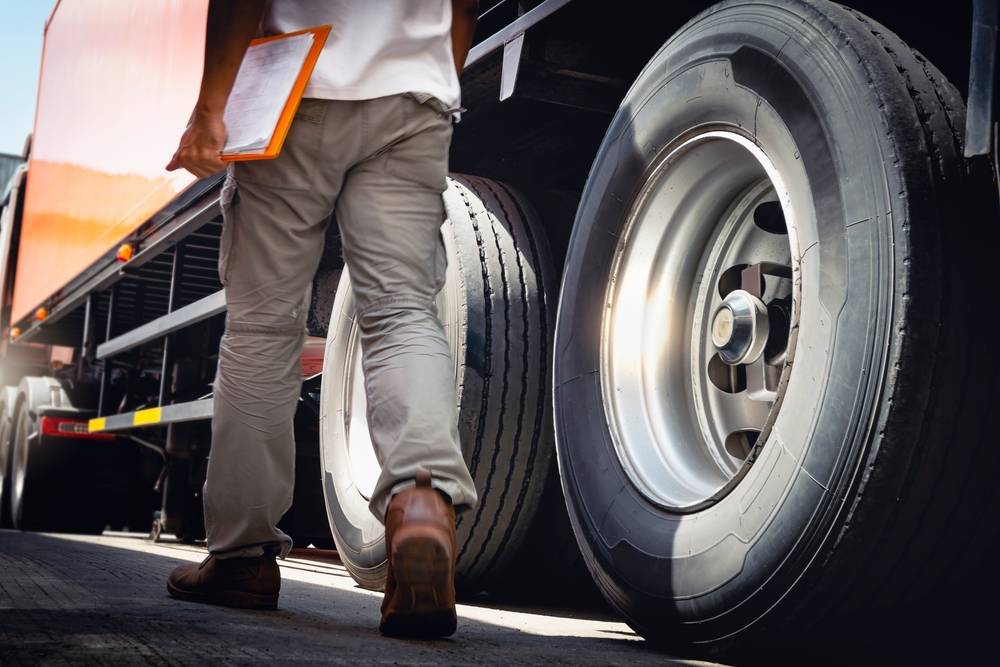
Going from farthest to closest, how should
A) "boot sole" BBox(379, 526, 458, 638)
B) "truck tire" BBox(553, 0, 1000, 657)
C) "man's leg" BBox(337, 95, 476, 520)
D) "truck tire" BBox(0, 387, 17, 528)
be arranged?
1. "truck tire" BBox(0, 387, 17, 528)
2. "man's leg" BBox(337, 95, 476, 520)
3. "boot sole" BBox(379, 526, 458, 638)
4. "truck tire" BBox(553, 0, 1000, 657)

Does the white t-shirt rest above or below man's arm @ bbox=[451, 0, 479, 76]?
below

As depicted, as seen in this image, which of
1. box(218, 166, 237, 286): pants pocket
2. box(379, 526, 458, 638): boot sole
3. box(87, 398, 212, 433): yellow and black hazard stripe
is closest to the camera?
box(379, 526, 458, 638): boot sole

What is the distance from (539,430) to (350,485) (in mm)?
749

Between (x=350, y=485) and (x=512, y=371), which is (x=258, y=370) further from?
(x=350, y=485)

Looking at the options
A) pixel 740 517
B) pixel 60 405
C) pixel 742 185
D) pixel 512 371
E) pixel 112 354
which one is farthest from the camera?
pixel 60 405

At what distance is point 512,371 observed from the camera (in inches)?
109

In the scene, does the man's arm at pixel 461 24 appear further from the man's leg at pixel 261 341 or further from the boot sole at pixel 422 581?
the boot sole at pixel 422 581

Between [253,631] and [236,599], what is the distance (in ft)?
1.43

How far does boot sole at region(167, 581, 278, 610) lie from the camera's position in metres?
2.26

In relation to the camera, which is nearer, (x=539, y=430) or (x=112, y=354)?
(x=539, y=430)

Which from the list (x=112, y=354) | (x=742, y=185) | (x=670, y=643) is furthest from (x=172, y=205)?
(x=670, y=643)

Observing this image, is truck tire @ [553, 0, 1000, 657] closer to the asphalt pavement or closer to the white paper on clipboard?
the asphalt pavement

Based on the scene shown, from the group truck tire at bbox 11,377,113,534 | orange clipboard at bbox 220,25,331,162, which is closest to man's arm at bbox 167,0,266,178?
orange clipboard at bbox 220,25,331,162

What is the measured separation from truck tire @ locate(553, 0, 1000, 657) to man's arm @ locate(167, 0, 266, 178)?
742mm
